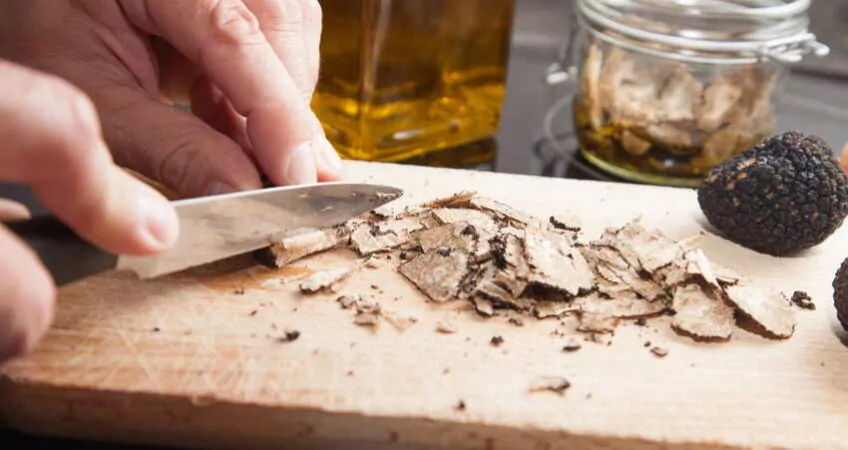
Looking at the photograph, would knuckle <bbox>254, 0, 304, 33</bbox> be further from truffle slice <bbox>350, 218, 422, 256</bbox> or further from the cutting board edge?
the cutting board edge

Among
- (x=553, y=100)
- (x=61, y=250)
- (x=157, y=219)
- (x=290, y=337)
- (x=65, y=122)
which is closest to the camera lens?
(x=65, y=122)

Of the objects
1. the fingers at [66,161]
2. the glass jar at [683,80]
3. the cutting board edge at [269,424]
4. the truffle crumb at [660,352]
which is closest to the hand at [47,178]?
the fingers at [66,161]

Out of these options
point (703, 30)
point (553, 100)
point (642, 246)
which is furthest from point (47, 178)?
point (553, 100)

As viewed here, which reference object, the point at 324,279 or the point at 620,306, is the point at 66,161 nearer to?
the point at 324,279

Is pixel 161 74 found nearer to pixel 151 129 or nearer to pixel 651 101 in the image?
pixel 151 129

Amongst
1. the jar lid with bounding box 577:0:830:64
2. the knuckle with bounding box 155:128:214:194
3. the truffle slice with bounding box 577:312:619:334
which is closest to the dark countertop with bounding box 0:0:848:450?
the jar lid with bounding box 577:0:830:64

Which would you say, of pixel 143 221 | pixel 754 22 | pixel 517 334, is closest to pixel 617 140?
pixel 754 22
